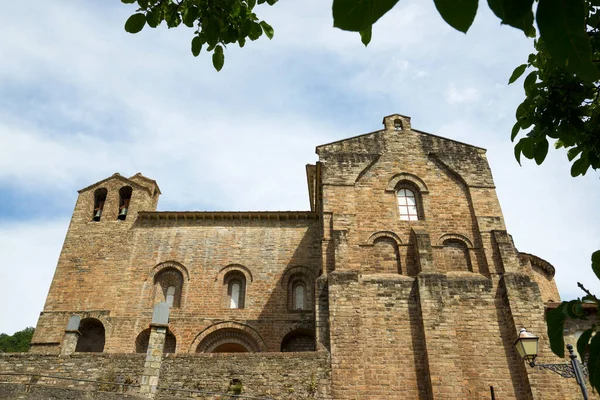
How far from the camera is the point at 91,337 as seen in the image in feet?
64.4

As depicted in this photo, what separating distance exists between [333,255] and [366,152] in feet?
16.0

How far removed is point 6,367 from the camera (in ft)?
50.1

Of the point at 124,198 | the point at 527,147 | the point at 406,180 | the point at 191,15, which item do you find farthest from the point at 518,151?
the point at 124,198

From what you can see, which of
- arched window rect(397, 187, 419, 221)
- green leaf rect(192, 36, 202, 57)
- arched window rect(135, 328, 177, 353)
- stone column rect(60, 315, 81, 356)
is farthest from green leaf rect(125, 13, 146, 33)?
arched window rect(135, 328, 177, 353)

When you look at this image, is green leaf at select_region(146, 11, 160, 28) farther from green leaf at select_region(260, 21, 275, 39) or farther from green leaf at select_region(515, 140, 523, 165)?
green leaf at select_region(515, 140, 523, 165)

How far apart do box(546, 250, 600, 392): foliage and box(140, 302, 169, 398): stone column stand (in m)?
12.2

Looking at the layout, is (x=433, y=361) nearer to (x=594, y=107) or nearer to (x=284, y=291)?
(x=284, y=291)

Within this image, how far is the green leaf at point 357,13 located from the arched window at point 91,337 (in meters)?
20.4

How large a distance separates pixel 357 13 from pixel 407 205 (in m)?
17.8

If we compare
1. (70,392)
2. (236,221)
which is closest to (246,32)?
(70,392)

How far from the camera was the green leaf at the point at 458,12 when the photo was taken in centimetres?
135

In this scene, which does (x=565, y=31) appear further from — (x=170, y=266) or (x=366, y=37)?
(x=170, y=266)

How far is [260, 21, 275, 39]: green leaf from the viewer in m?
3.72

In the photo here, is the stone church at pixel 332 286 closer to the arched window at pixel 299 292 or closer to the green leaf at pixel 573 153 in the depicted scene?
the arched window at pixel 299 292
